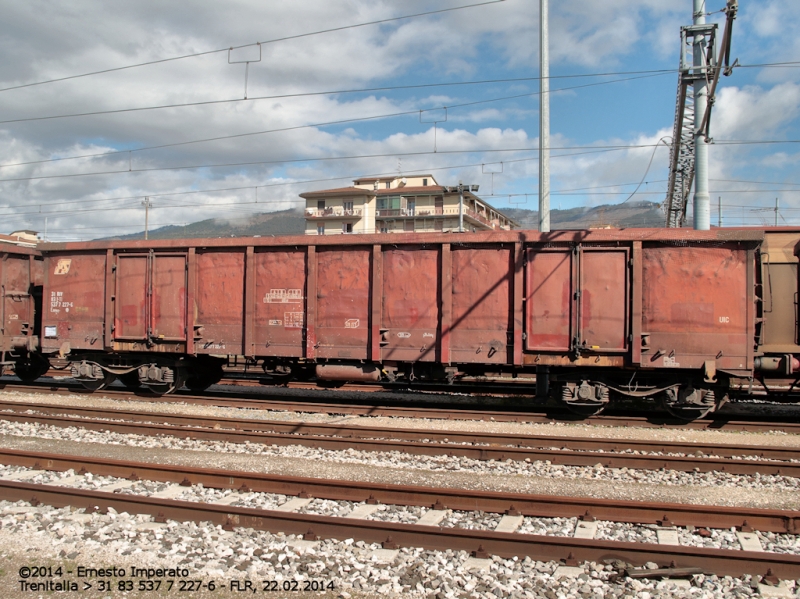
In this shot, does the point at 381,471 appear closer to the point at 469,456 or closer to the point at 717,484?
the point at 469,456

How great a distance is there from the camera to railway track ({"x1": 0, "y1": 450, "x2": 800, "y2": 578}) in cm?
484

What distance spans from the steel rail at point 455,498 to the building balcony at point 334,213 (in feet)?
224

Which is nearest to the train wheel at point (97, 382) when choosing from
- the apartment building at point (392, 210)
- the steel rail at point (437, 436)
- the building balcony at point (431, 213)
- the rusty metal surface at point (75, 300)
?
the rusty metal surface at point (75, 300)

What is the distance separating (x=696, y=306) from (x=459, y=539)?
7.01 metres

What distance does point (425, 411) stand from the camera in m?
11.2

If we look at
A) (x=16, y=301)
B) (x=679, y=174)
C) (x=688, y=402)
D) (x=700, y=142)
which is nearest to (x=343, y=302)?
(x=688, y=402)

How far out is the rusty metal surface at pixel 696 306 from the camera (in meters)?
9.84

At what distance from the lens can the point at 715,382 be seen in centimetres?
1002

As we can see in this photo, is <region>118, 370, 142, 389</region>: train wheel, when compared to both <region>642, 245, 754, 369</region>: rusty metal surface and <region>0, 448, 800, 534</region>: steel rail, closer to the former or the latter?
<region>0, 448, 800, 534</region>: steel rail

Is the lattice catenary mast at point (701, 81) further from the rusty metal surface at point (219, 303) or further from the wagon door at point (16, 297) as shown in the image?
the wagon door at point (16, 297)

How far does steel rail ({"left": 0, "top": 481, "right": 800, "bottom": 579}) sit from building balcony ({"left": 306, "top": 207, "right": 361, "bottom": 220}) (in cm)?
6982

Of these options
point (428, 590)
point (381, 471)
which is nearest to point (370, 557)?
point (428, 590)

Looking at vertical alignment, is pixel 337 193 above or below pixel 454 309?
above

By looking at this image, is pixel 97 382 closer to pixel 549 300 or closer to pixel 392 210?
pixel 549 300
